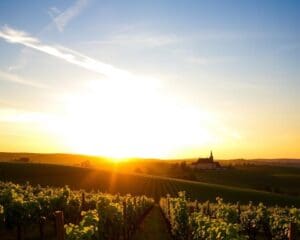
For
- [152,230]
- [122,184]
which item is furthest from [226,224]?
[122,184]

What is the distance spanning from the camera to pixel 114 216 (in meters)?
21.1

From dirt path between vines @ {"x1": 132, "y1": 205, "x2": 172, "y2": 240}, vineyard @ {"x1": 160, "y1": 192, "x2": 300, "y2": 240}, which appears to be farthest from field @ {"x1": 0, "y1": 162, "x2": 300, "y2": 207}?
vineyard @ {"x1": 160, "y1": 192, "x2": 300, "y2": 240}

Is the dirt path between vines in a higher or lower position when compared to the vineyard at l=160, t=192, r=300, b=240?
lower

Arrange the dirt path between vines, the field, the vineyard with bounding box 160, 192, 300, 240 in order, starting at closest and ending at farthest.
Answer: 1. the vineyard with bounding box 160, 192, 300, 240
2. the dirt path between vines
3. the field

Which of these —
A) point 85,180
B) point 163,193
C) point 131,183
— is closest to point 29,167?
point 85,180

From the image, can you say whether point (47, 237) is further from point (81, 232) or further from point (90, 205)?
point (81, 232)

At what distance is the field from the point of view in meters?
66.7

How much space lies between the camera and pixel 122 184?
7225cm

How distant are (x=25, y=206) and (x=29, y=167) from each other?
60.1 m

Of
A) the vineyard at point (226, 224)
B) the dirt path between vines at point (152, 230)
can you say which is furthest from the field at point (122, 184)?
the vineyard at point (226, 224)

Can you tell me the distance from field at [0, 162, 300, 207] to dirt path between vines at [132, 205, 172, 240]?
27669mm

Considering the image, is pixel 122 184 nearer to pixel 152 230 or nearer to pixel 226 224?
pixel 152 230

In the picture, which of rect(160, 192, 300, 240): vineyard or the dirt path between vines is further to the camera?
the dirt path between vines

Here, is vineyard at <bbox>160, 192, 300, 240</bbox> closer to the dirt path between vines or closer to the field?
the dirt path between vines
